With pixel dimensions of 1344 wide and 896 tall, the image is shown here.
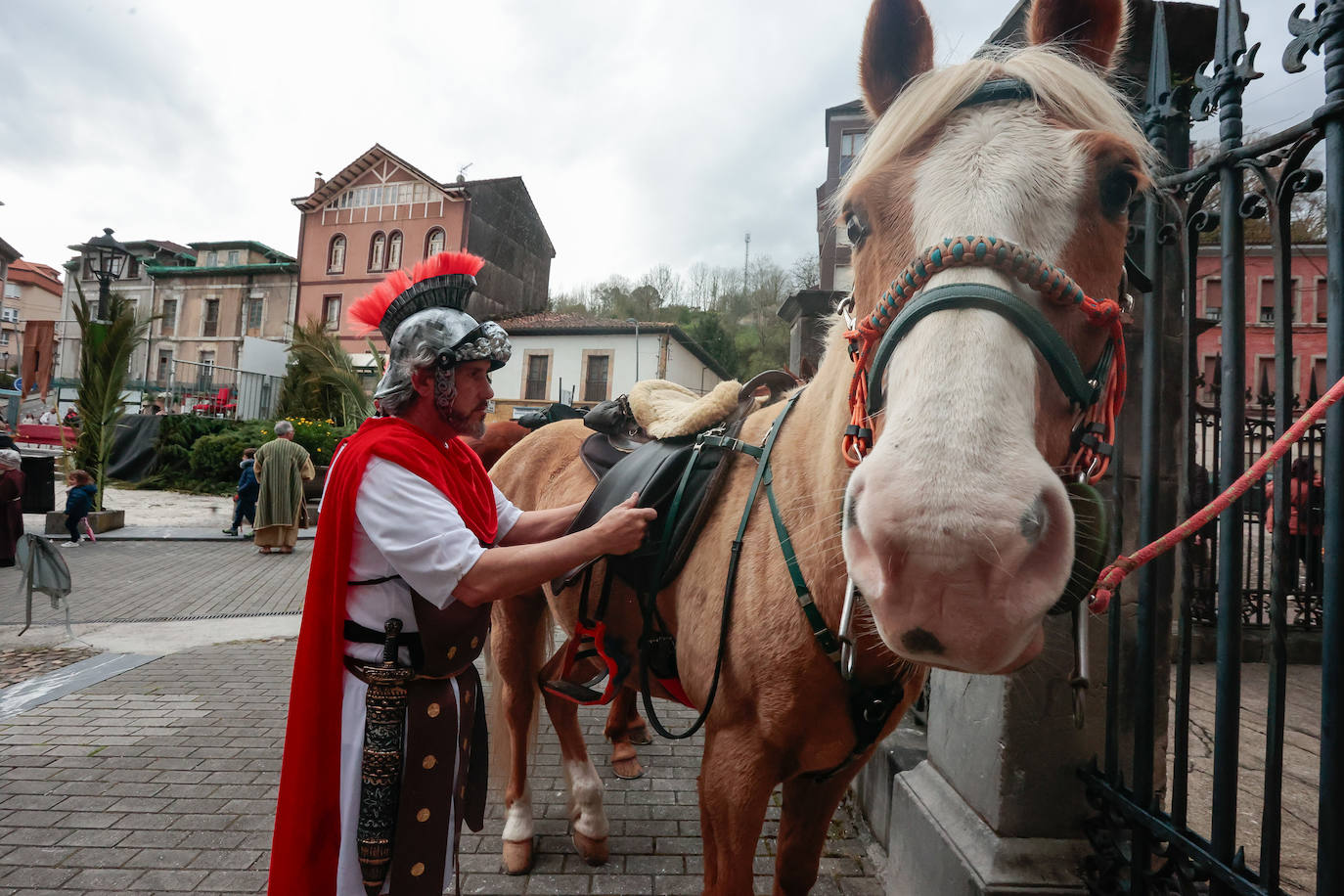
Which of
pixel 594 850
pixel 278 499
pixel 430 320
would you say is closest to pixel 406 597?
pixel 430 320

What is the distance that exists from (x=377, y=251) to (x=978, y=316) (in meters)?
35.3

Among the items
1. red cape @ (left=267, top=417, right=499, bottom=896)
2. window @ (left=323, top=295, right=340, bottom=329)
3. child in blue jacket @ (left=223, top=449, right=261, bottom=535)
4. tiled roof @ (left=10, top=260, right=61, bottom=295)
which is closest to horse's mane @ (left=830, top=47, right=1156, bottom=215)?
red cape @ (left=267, top=417, right=499, bottom=896)

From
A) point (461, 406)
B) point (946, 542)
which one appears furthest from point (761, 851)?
point (946, 542)

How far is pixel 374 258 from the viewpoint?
104ft

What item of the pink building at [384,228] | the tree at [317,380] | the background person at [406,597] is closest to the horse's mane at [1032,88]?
the background person at [406,597]

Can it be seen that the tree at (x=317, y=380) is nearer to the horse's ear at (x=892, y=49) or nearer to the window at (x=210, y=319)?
the horse's ear at (x=892, y=49)

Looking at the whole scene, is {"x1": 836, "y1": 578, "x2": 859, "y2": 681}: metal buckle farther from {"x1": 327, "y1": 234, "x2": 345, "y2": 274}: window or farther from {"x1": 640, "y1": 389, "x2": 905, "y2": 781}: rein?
{"x1": 327, "y1": 234, "x2": 345, "y2": 274}: window

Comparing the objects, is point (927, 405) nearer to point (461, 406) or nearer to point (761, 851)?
point (461, 406)

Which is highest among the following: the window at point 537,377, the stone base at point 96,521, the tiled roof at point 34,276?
the tiled roof at point 34,276

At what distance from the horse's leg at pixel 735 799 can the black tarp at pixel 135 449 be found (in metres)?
22.2

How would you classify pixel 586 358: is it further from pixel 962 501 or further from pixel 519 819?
pixel 962 501

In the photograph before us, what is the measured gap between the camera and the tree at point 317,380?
18.0 m

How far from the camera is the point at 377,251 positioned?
31.6m

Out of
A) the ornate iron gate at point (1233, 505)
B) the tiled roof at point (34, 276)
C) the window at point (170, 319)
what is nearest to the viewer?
the ornate iron gate at point (1233, 505)
